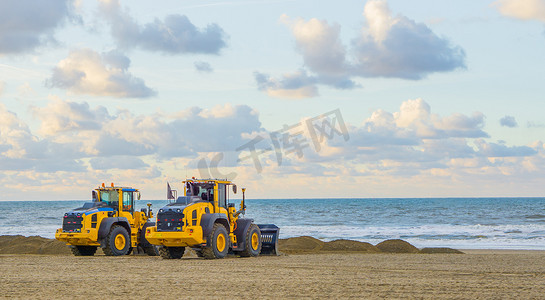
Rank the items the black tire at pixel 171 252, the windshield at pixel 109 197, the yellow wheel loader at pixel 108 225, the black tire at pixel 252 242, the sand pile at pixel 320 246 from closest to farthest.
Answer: the black tire at pixel 171 252, the black tire at pixel 252 242, the yellow wheel loader at pixel 108 225, the windshield at pixel 109 197, the sand pile at pixel 320 246

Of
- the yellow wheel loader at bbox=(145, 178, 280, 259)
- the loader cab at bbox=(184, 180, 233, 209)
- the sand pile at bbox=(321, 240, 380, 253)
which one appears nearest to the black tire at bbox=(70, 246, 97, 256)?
the yellow wheel loader at bbox=(145, 178, 280, 259)

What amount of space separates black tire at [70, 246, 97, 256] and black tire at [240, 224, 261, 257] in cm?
618

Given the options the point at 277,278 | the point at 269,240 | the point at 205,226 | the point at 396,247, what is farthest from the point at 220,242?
the point at 396,247

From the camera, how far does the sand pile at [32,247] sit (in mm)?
28594

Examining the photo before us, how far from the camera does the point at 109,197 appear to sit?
25.4m

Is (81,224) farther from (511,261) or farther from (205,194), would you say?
(511,261)

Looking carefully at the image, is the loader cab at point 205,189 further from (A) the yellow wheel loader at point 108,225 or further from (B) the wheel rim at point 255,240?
(A) the yellow wheel loader at point 108,225

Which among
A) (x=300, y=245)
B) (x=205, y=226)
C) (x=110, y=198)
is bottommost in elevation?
(x=300, y=245)

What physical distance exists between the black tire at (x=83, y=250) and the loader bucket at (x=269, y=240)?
6476 mm

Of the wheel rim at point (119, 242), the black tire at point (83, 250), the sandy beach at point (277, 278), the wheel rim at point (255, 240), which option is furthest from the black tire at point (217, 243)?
the black tire at point (83, 250)

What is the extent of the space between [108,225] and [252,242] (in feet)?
17.1

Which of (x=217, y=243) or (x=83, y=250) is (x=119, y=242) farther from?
(x=217, y=243)

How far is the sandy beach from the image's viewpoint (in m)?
13.6

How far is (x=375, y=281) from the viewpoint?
15570mm
